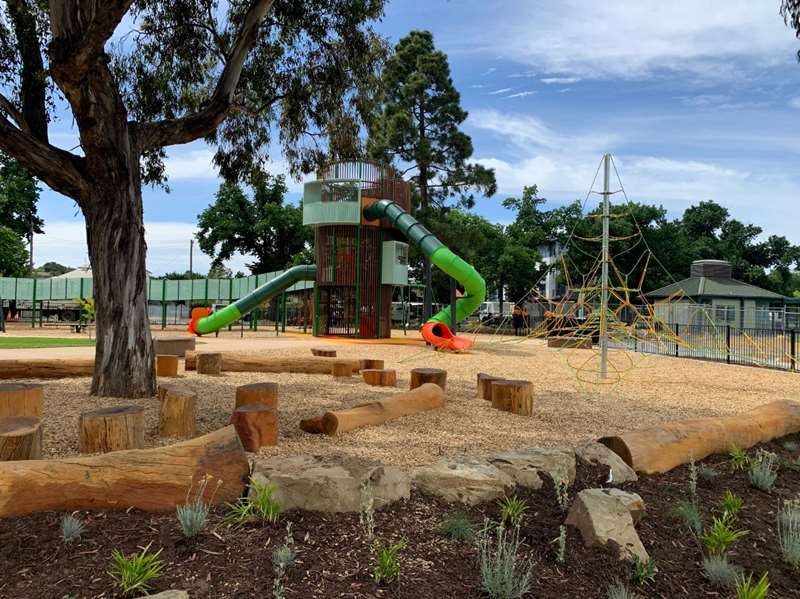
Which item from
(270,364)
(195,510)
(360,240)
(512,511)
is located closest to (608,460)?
(512,511)

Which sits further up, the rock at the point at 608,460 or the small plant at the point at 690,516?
the rock at the point at 608,460

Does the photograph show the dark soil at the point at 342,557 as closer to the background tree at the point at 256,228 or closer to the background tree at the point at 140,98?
the background tree at the point at 140,98

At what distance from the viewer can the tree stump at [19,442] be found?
3.77m

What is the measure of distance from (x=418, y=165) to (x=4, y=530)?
30808 millimetres

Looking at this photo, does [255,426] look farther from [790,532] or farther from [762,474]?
[762,474]

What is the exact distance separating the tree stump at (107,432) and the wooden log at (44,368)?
559cm

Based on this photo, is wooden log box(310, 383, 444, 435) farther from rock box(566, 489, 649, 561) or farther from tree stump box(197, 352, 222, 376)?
tree stump box(197, 352, 222, 376)

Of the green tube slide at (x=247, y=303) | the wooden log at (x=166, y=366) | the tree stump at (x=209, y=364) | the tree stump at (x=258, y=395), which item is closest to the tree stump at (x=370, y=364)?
the tree stump at (x=209, y=364)

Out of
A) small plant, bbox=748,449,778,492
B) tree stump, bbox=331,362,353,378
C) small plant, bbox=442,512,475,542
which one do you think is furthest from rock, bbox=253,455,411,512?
tree stump, bbox=331,362,353,378

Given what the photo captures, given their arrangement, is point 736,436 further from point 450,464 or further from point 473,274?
point 473,274

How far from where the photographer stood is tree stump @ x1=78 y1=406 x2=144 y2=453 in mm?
4504

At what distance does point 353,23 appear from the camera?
33.7 feet

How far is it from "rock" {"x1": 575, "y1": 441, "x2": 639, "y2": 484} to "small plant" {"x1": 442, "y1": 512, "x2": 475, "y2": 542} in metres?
1.53

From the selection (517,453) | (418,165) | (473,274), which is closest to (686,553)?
(517,453)
